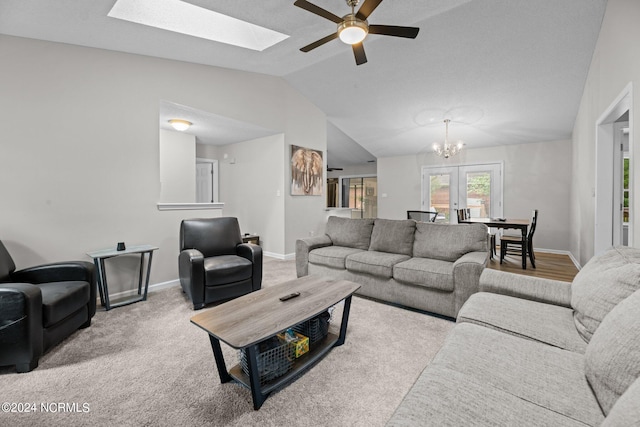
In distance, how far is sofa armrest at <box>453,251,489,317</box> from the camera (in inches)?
93.0

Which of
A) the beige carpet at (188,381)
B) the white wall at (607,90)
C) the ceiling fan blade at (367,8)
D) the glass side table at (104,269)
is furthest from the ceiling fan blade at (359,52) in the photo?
the glass side table at (104,269)

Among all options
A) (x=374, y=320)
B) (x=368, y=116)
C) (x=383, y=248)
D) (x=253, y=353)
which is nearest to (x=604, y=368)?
(x=253, y=353)

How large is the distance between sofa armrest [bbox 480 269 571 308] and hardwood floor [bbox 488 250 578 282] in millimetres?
2681

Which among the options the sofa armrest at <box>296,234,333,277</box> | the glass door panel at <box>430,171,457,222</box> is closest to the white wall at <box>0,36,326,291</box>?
the sofa armrest at <box>296,234,333,277</box>

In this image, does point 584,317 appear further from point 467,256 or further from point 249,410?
point 249,410

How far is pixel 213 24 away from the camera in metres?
3.14

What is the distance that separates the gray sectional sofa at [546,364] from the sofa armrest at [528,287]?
126mm

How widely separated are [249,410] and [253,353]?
33cm

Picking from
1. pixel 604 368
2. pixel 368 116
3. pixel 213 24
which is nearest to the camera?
pixel 604 368

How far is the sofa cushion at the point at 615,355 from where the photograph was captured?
852mm

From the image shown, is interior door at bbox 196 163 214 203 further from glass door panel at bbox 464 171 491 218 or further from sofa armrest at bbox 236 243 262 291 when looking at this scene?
glass door panel at bbox 464 171 491 218

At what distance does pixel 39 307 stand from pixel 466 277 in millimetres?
3104

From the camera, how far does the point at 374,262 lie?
2932mm

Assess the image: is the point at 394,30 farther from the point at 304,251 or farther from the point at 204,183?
the point at 204,183
